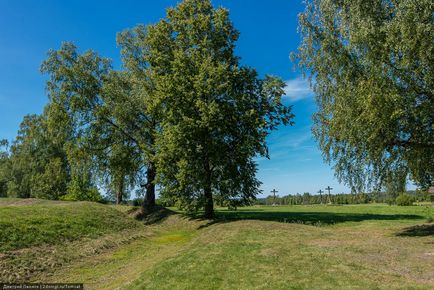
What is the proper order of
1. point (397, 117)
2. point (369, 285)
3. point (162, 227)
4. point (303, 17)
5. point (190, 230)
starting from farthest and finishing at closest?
point (162, 227) → point (190, 230) → point (303, 17) → point (397, 117) → point (369, 285)

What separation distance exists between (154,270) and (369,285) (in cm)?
806

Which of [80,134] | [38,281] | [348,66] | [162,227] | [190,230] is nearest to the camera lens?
[38,281]

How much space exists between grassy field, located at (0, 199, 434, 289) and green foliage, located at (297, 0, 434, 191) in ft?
14.2

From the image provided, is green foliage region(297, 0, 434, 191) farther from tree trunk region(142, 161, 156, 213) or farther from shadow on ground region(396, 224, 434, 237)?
tree trunk region(142, 161, 156, 213)

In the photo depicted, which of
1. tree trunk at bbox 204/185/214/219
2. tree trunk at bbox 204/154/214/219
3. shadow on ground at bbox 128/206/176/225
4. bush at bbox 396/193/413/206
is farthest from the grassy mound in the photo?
bush at bbox 396/193/413/206

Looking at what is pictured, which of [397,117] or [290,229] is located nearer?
[397,117]

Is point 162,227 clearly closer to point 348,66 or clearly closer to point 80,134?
point 80,134

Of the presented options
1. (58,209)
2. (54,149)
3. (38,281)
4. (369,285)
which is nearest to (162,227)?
(58,209)

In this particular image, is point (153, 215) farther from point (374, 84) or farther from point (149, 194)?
point (374, 84)

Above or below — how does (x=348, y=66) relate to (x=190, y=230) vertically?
above

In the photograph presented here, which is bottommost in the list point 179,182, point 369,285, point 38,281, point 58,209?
point 38,281

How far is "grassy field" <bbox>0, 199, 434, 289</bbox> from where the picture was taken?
418 inches

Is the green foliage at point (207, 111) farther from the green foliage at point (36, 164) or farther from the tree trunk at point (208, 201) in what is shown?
the green foliage at point (36, 164)

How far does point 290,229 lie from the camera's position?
20812mm
